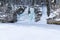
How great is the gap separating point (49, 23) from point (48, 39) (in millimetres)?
218

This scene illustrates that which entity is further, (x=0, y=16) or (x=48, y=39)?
(x=0, y=16)

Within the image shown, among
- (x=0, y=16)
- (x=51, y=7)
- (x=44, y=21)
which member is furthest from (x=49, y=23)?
(x=0, y=16)

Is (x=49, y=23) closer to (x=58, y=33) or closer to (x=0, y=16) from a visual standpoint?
(x=58, y=33)

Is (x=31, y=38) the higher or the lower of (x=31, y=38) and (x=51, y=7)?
the lower

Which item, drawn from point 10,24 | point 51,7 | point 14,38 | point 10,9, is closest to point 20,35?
point 14,38

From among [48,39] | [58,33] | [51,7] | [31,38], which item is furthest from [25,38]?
[51,7]

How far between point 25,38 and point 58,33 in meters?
0.31

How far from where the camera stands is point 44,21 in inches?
61.6

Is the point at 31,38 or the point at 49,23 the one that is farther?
the point at 49,23

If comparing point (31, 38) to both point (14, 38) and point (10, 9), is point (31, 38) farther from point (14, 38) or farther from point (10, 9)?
point (10, 9)

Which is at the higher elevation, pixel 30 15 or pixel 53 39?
pixel 30 15

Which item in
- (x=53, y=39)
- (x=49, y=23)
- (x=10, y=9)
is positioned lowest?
(x=53, y=39)

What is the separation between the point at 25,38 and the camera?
4.64 feet

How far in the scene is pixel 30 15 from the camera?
5.19 ft
